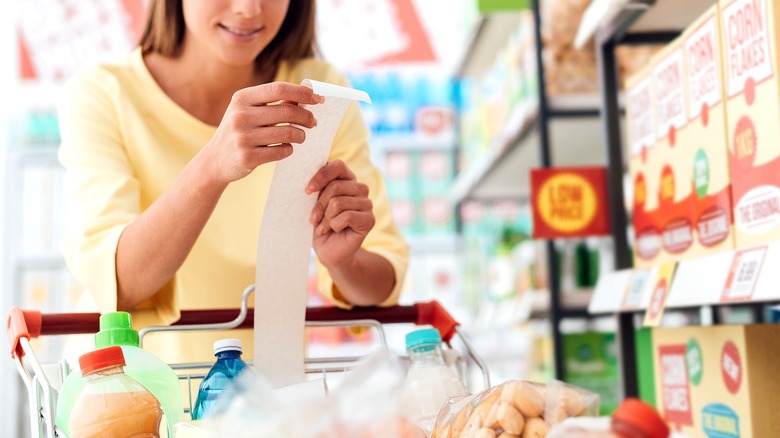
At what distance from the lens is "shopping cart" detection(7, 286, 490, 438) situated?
3.42 feet

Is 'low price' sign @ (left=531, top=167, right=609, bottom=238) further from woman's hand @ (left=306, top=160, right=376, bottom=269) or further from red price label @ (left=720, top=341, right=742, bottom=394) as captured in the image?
woman's hand @ (left=306, top=160, right=376, bottom=269)

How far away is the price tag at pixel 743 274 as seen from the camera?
122cm

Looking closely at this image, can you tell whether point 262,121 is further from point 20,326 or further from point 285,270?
point 20,326

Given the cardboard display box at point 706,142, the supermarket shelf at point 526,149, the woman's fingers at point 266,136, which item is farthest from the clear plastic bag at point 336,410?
the supermarket shelf at point 526,149

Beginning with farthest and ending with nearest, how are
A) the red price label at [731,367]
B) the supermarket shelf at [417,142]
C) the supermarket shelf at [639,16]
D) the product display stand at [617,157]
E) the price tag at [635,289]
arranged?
1. the supermarket shelf at [417,142]
2. the product display stand at [617,157]
3. the supermarket shelf at [639,16]
4. the price tag at [635,289]
5. the red price label at [731,367]

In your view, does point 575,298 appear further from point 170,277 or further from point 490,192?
point 170,277

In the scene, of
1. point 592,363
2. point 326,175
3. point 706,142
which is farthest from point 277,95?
point 592,363

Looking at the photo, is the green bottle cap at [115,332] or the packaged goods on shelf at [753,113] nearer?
the green bottle cap at [115,332]

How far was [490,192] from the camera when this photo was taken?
14.6 ft

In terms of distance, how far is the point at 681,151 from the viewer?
1.61 metres

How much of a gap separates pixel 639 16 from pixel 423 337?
1042mm

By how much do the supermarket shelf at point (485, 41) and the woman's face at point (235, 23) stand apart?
7.24ft

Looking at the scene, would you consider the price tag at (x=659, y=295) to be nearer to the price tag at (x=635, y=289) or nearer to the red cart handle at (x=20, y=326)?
the price tag at (x=635, y=289)

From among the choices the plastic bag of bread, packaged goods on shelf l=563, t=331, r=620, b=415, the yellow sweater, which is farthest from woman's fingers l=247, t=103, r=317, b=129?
packaged goods on shelf l=563, t=331, r=620, b=415
